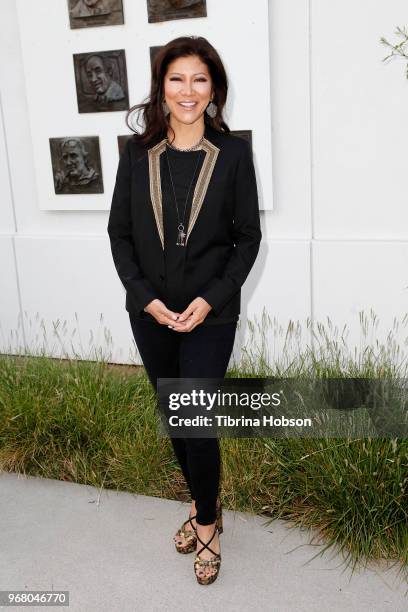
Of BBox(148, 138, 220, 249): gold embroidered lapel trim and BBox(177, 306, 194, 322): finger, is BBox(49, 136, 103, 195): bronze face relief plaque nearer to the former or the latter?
BBox(148, 138, 220, 249): gold embroidered lapel trim

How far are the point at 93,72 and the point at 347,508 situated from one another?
322 centimetres

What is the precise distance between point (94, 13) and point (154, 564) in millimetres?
3426

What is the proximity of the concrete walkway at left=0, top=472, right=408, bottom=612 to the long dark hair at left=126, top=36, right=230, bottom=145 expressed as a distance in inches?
67.4

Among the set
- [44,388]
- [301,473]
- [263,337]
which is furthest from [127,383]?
[301,473]

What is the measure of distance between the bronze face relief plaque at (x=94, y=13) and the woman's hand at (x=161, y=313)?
2657mm

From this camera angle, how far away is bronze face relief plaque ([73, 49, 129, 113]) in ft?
15.2

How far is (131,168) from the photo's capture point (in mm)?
2691

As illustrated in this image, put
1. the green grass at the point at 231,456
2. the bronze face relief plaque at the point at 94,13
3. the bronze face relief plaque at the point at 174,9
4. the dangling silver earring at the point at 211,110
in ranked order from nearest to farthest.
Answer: the dangling silver earring at the point at 211,110 < the green grass at the point at 231,456 < the bronze face relief plaque at the point at 174,9 < the bronze face relief plaque at the point at 94,13

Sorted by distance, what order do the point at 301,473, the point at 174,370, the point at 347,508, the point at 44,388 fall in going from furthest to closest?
the point at 44,388 → the point at 301,473 → the point at 347,508 → the point at 174,370

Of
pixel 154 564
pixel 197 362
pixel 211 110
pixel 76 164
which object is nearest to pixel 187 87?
pixel 211 110

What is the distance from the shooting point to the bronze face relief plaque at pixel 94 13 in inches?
179

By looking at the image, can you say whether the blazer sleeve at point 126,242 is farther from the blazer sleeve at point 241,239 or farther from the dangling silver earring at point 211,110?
the dangling silver earring at point 211,110

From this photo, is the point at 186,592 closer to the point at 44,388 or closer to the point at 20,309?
the point at 44,388

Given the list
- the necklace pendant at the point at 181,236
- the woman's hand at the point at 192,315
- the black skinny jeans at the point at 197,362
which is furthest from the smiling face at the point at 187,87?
the black skinny jeans at the point at 197,362
